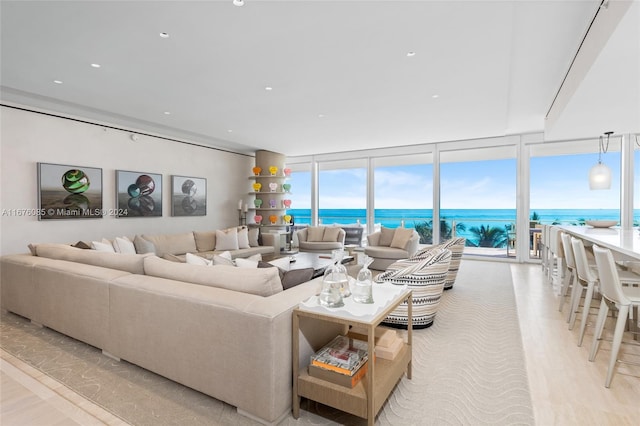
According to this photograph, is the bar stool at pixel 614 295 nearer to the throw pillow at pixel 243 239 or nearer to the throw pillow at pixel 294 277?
the throw pillow at pixel 294 277

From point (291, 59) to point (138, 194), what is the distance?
4331mm

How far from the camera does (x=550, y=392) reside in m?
2.06

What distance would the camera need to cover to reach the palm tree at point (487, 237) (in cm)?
758

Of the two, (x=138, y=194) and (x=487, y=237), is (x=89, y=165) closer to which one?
(x=138, y=194)

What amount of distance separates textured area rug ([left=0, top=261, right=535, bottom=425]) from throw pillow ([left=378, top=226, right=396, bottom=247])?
9.74 ft

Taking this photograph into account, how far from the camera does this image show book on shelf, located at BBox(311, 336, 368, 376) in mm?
1728

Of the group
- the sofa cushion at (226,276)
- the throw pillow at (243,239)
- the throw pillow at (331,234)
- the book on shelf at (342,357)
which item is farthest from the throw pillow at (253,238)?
the book on shelf at (342,357)

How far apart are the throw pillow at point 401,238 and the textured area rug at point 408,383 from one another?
2.56m

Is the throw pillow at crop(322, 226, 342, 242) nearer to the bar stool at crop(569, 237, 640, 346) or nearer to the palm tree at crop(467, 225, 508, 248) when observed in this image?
the palm tree at crop(467, 225, 508, 248)

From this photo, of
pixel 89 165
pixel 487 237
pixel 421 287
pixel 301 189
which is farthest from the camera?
pixel 301 189

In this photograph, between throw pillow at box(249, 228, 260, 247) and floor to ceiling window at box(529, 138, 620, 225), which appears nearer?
throw pillow at box(249, 228, 260, 247)

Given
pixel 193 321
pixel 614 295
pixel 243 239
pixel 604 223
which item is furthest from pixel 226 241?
pixel 604 223

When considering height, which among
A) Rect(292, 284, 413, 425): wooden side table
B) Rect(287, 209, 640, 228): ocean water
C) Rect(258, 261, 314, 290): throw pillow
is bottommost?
Rect(292, 284, 413, 425): wooden side table

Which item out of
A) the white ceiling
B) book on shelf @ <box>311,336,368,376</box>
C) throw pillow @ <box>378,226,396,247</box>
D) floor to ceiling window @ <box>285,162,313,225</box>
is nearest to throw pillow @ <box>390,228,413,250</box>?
throw pillow @ <box>378,226,396,247</box>
